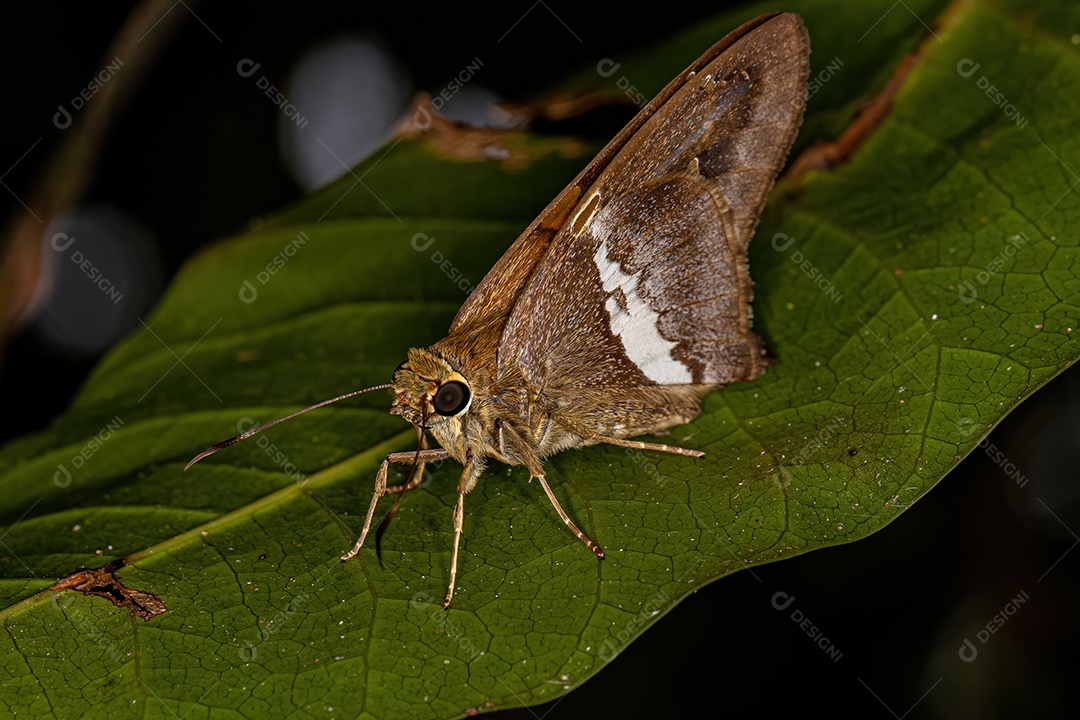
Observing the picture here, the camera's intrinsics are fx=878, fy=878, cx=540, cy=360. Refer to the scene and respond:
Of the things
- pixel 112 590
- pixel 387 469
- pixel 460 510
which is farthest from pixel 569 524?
pixel 112 590

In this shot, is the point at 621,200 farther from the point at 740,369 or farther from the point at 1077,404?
the point at 1077,404

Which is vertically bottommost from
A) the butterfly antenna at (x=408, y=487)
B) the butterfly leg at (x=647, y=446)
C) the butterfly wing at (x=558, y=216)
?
the butterfly leg at (x=647, y=446)

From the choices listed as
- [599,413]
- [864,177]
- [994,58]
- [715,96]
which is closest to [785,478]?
[599,413]

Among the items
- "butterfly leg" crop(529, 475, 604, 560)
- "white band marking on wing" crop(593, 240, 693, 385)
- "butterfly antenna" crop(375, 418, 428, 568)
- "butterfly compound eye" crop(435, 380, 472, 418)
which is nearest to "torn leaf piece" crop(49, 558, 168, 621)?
"butterfly antenna" crop(375, 418, 428, 568)

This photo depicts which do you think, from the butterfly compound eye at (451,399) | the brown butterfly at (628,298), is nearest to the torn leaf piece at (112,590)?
the brown butterfly at (628,298)

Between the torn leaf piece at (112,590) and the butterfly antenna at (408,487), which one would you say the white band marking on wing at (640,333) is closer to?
the butterfly antenna at (408,487)

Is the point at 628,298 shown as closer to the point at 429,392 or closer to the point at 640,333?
the point at 640,333
